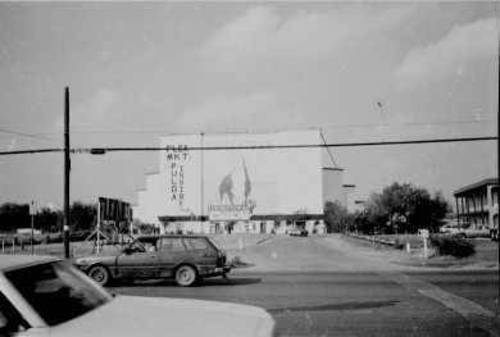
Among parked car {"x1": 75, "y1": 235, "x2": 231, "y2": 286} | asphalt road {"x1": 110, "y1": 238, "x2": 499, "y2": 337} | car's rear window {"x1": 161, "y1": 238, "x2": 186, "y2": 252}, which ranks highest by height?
car's rear window {"x1": 161, "y1": 238, "x2": 186, "y2": 252}

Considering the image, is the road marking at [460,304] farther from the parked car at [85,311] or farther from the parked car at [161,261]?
the parked car at [85,311]

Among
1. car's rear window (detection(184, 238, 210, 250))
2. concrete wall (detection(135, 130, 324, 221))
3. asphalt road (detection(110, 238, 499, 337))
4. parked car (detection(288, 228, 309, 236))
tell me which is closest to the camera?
asphalt road (detection(110, 238, 499, 337))

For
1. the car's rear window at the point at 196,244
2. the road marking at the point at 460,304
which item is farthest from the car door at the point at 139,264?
the road marking at the point at 460,304

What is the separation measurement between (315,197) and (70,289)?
89201 mm

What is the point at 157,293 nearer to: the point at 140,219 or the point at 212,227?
the point at 212,227

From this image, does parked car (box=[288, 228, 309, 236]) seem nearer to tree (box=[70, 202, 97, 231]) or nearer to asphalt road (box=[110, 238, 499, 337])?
tree (box=[70, 202, 97, 231])

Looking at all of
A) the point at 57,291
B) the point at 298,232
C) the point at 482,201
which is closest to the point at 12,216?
the point at 298,232

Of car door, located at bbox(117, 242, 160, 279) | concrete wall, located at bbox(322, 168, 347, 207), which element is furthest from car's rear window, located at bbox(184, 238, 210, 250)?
concrete wall, located at bbox(322, 168, 347, 207)

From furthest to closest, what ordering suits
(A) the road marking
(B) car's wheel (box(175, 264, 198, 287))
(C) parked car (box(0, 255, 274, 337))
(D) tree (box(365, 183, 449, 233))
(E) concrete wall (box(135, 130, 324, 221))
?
(E) concrete wall (box(135, 130, 324, 221)) < (D) tree (box(365, 183, 449, 233)) < (B) car's wheel (box(175, 264, 198, 287)) < (A) the road marking < (C) parked car (box(0, 255, 274, 337))

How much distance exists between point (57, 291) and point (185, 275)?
10.5 m

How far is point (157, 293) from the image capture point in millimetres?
12547

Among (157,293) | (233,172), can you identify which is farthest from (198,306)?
(233,172)

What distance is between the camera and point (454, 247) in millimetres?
23266

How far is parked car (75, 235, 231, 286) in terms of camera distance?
1426 centimetres
